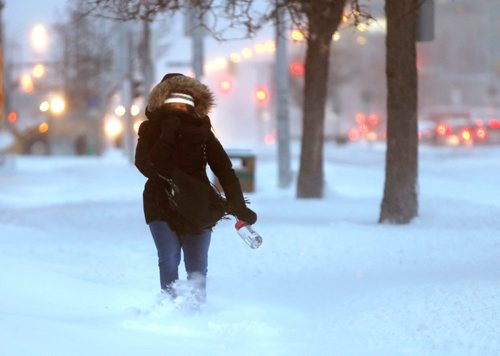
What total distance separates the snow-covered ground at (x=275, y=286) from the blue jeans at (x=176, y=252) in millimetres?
218

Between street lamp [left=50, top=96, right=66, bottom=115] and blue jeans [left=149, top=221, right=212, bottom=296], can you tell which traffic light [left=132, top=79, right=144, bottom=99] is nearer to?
street lamp [left=50, top=96, right=66, bottom=115]

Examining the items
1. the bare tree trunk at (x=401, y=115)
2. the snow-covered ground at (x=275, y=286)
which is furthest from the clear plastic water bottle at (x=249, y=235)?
the bare tree trunk at (x=401, y=115)

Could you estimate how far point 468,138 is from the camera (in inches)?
2395

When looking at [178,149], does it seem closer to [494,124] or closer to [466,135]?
[466,135]

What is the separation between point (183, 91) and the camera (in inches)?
288

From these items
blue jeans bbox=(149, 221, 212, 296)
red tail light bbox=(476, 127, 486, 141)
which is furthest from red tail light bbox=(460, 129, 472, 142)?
blue jeans bbox=(149, 221, 212, 296)

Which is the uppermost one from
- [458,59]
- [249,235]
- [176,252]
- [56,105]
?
[458,59]

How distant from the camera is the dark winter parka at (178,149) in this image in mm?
7234

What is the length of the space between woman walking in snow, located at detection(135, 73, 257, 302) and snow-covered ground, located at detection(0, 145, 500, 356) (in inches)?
21.3

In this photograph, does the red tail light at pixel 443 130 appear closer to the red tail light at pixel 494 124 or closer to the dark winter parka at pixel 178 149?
the red tail light at pixel 494 124

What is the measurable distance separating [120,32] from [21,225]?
2303 cm

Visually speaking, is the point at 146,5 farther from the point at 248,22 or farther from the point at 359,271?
the point at 359,271

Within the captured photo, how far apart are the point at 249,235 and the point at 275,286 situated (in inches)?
93.3

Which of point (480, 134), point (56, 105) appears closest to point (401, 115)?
point (56, 105)
